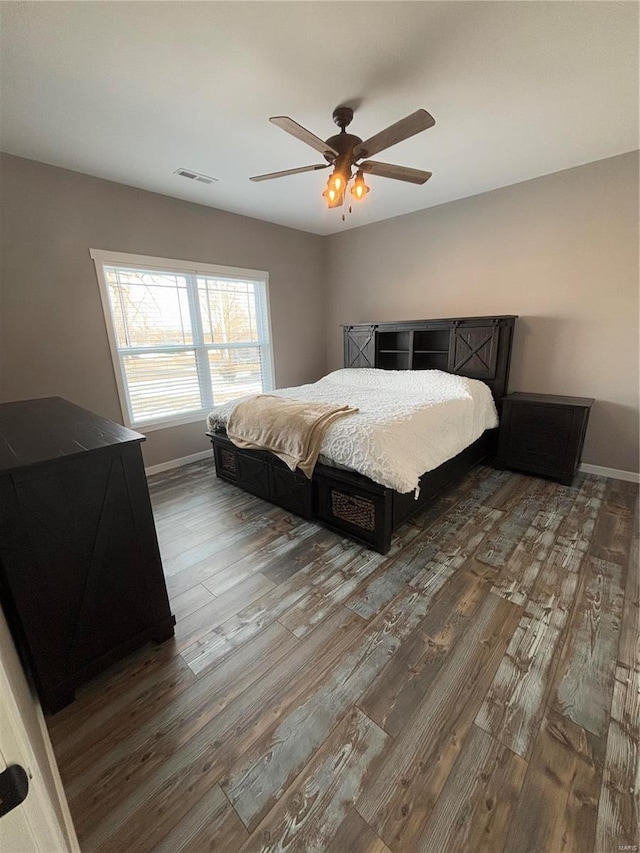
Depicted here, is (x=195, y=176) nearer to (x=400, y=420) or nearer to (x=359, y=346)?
(x=359, y=346)

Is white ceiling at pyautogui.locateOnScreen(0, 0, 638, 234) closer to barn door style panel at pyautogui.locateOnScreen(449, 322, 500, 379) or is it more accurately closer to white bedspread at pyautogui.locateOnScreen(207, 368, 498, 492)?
barn door style panel at pyautogui.locateOnScreen(449, 322, 500, 379)

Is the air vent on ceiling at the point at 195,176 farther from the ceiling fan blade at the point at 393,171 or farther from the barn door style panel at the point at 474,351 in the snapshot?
the barn door style panel at the point at 474,351

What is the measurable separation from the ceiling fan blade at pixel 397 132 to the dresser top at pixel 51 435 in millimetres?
2020

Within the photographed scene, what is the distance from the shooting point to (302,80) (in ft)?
6.21

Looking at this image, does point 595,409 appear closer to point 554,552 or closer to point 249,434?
point 554,552

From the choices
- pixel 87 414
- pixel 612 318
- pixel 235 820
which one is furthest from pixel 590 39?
pixel 235 820

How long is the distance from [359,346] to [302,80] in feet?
9.25

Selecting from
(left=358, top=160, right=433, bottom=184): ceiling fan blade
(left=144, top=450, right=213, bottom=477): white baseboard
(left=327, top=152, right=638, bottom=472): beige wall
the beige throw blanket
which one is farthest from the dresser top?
(left=327, top=152, right=638, bottom=472): beige wall

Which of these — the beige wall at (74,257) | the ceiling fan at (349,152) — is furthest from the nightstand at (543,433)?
the beige wall at (74,257)

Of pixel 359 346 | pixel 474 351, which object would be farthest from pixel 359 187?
pixel 359 346

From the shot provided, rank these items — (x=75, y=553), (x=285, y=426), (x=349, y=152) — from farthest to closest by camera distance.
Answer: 1. (x=285, y=426)
2. (x=349, y=152)
3. (x=75, y=553)

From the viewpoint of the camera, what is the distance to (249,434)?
2.84 m

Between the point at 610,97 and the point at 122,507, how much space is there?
3609 millimetres

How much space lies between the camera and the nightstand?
300 centimetres
